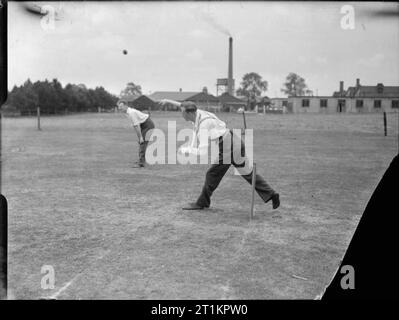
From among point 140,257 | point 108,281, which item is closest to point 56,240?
point 140,257

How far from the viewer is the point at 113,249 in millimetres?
4785

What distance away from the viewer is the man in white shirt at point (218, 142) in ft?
20.0

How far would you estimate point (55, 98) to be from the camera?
56188 millimetres

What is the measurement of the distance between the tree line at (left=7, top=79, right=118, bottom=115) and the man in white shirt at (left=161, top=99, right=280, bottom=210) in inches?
1497

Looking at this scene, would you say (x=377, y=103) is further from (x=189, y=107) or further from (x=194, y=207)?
(x=189, y=107)

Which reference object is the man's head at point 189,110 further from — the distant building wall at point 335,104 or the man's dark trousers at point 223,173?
the distant building wall at point 335,104

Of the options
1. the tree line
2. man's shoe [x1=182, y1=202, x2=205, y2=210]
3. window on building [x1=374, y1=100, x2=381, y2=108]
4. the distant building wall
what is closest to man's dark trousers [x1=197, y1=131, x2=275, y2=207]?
man's shoe [x1=182, y1=202, x2=205, y2=210]

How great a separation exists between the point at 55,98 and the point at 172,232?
55026 millimetres

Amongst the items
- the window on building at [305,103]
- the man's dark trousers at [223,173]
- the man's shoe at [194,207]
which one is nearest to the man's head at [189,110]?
the man's dark trousers at [223,173]

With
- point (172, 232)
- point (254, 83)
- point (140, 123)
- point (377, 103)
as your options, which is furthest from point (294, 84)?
point (172, 232)

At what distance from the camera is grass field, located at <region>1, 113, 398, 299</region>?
→ 3762 mm

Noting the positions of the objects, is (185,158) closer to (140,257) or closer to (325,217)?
(325,217)

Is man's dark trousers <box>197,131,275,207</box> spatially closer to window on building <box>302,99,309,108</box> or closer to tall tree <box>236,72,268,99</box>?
tall tree <box>236,72,268,99</box>
